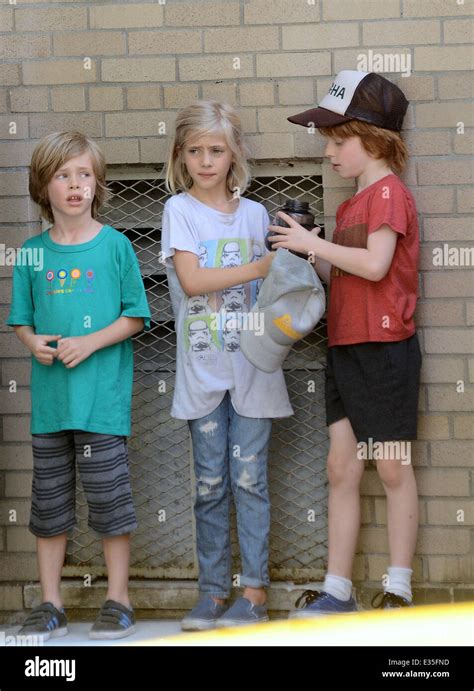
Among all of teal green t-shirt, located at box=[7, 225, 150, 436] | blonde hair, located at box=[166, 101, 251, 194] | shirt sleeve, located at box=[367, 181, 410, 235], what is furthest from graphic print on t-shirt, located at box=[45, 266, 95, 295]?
shirt sleeve, located at box=[367, 181, 410, 235]

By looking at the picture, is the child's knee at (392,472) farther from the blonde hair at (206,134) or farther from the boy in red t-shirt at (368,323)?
the blonde hair at (206,134)

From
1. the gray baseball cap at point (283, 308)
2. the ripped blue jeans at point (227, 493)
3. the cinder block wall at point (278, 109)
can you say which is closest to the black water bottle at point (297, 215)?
the gray baseball cap at point (283, 308)

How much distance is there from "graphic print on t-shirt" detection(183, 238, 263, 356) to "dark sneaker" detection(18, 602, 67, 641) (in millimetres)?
1100

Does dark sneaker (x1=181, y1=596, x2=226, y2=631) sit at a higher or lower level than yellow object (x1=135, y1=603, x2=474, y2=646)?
higher

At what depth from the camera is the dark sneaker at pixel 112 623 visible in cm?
416

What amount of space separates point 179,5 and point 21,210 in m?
1.06

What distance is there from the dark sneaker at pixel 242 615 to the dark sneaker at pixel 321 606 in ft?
0.45

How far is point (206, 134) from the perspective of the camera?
425cm

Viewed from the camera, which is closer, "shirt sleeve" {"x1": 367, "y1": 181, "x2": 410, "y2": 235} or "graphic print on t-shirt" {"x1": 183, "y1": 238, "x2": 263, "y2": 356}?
"shirt sleeve" {"x1": 367, "y1": 181, "x2": 410, "y2": 235}

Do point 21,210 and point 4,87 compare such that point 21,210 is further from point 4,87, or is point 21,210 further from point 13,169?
point 4,87

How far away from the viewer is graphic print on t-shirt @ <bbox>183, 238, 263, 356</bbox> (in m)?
4.25

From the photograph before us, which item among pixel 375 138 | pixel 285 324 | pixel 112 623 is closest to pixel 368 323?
pixel 285 324

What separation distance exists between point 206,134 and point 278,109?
0.42 m

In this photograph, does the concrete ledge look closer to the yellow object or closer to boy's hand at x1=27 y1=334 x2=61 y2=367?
the yellow object
